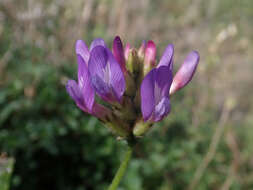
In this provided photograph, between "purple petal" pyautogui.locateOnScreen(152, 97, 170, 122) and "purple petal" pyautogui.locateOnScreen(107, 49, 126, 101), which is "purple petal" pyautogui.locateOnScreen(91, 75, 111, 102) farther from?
"purple petal" pyautogui.locateOnScreen(152, 97, 170, 122)

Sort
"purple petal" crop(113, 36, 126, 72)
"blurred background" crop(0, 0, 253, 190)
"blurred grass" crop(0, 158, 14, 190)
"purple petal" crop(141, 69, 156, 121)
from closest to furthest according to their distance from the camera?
"purple petal" crop(141, 69, 156, 121) < "purple petal" crop(113, 36, 126, 72) < "blurred grass" crop(0, 158, 14, 190) < "blurred background" crop(0, 0, 253, 190)

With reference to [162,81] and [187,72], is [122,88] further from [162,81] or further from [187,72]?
[187,72]

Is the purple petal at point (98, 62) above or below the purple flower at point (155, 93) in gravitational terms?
above

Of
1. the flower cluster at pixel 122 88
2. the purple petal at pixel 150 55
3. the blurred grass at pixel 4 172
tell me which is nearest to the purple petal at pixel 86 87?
the flower cluster at pixel 122 88

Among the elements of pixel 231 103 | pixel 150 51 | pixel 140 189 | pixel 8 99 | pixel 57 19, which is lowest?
pixel 140 189

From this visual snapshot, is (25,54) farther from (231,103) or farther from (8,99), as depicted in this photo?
(231,103)

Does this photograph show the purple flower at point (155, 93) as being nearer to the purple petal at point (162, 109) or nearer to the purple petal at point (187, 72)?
the purple petal at point (162, 109)

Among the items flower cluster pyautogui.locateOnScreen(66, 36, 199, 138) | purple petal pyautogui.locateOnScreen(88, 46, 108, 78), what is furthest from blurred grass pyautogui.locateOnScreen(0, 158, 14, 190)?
purple petal pyautogui.locateOnScreen(88, 46, 108, 78)

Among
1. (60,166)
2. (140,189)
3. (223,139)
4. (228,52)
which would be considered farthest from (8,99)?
(228,52)
